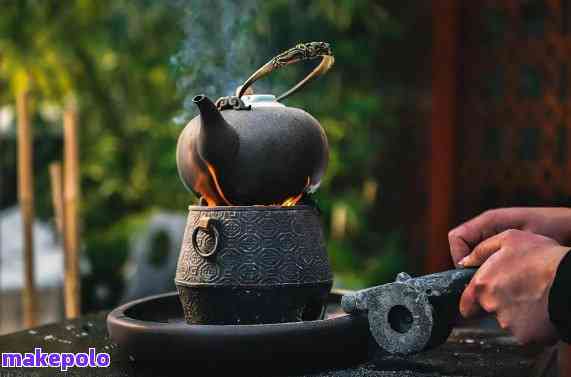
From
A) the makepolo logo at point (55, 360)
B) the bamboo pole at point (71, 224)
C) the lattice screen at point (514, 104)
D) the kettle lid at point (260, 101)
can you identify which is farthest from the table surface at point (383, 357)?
the lattice screen at point (514, 104)

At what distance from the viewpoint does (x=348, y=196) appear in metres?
7.20

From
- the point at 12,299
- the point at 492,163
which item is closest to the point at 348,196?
the point at 492,163

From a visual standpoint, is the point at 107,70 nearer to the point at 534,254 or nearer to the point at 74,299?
the point at 74,299

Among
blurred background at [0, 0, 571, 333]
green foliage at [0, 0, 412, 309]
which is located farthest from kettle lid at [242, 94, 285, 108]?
green foliage at [0, 0, 412, 309]

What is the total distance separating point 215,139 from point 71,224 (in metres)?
2.43

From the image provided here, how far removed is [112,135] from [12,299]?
2852mm

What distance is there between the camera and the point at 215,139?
92.4 inches

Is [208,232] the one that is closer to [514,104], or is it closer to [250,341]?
[250,341]

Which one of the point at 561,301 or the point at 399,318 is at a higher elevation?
the point at 561,301

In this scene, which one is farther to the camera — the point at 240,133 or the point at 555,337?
the point at 240,133

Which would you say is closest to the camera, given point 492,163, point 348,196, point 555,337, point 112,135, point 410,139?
point 555,337

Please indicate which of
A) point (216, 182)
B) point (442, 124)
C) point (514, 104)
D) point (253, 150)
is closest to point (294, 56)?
point (253, 150)

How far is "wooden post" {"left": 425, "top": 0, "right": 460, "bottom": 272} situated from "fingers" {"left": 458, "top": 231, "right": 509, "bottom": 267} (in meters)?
4.24

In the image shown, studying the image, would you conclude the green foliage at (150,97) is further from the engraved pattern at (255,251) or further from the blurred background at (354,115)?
the engraved pattern at (255,251)
